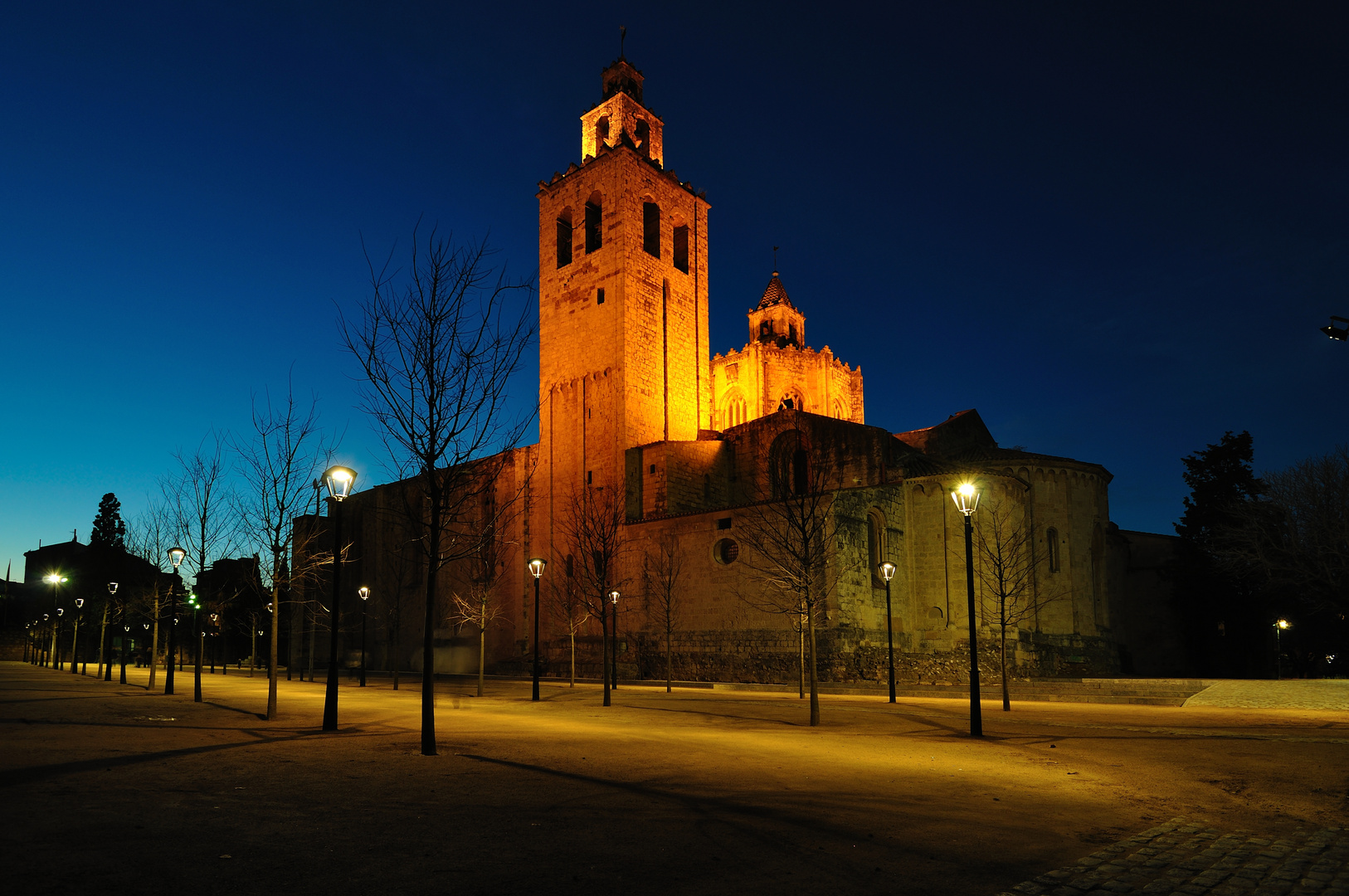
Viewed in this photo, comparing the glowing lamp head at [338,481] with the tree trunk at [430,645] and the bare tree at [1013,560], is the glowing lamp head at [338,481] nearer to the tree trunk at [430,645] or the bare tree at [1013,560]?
the tree trunk at [430,645]

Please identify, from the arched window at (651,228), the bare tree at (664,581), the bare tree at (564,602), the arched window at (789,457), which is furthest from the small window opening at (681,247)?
the bare tree at (564,602)

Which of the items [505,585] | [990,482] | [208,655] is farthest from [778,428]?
[208,655]

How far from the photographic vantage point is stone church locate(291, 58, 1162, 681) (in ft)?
115

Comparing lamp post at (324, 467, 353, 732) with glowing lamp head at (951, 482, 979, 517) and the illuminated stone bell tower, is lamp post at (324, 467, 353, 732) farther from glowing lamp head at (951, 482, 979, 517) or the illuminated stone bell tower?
the illuminated stone bell tower

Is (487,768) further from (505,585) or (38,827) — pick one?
(505,585)

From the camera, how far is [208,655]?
2625 inches

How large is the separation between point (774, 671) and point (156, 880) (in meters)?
30.8

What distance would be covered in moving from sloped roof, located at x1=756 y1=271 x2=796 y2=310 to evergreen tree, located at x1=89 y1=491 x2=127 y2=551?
Result: 59.6 m

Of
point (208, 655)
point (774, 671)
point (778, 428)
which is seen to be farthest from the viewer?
point (208, 655)

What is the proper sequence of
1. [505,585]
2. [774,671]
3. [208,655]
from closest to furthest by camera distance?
[774,671], [505,585], [208,655]

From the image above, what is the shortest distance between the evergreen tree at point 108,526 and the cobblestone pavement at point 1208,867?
281ft

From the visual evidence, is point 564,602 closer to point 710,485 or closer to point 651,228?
point 710,485

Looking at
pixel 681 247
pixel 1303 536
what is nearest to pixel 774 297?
pixel 681 247

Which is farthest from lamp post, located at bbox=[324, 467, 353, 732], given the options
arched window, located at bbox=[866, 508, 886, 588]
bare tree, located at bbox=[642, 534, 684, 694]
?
arched window, located at bbox=[866, 508, 886, 588]
